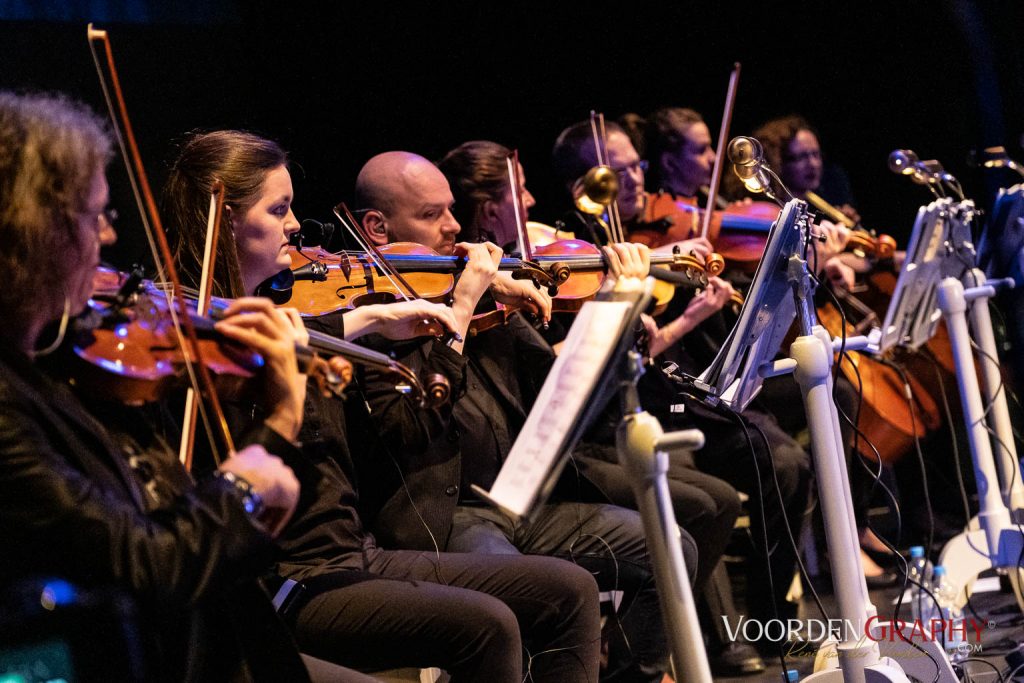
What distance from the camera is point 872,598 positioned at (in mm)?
3584

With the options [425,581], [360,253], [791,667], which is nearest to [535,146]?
[360,253]

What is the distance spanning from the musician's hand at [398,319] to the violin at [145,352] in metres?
0.68

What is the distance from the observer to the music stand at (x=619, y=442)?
147cm

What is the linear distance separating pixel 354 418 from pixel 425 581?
0.41m

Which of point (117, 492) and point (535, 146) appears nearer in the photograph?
point (117, 492)

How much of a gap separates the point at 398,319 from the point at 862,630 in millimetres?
1101

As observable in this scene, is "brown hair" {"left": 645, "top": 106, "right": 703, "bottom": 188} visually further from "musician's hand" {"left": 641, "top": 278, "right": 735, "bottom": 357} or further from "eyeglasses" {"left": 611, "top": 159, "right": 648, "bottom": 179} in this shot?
"musician's hand" {"left": 641, "top": 278, "right": 735, "bottom": 357}

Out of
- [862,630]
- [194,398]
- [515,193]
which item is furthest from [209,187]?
[862,630]

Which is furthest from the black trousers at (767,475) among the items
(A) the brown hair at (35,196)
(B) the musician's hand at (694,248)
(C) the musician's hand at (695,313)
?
(A) the brown hair at (35,196)

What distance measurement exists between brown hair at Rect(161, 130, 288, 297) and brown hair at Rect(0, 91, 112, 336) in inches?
27.2

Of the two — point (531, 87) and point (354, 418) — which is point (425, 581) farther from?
point (531, 87)

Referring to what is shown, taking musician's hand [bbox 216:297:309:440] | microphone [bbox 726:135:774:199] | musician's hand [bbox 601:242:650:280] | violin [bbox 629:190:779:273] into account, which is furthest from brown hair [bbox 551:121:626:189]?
musician's hand [bbox 216:297:309:440]

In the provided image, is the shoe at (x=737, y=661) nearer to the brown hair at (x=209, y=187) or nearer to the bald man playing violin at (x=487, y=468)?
the bald man playing violin at (x=487, y=468)

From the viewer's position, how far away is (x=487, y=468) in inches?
102
